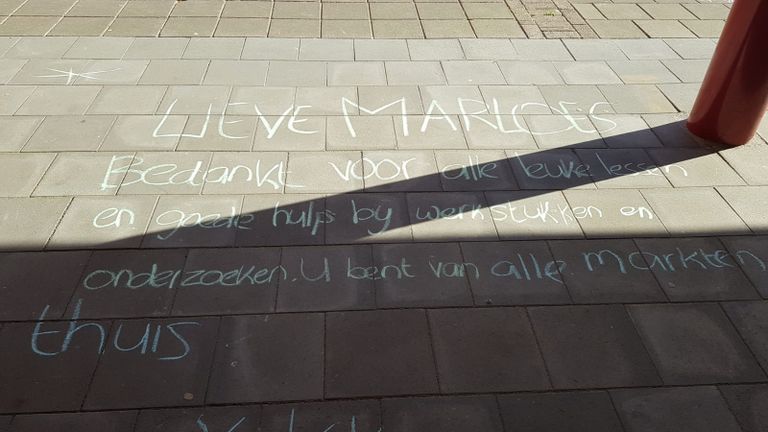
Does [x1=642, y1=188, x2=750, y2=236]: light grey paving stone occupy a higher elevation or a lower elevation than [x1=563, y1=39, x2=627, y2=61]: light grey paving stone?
lower

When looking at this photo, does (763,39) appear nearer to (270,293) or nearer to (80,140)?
(270,293)

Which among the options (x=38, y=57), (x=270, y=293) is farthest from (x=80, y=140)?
(x=270, y=293)

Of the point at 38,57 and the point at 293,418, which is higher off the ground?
the point at 38,57

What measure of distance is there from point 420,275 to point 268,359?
120cm

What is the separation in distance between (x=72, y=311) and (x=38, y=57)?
4095 mm

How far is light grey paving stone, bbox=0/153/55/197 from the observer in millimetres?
4785

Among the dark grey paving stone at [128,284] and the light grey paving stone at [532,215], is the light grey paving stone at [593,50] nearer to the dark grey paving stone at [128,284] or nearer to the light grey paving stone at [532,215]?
the light grey paving stone at [532,215]

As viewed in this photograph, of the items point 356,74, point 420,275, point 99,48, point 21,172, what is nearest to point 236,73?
point 356,74

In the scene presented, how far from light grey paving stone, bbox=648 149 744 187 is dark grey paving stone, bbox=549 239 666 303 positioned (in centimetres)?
120

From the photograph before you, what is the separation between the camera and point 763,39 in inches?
211

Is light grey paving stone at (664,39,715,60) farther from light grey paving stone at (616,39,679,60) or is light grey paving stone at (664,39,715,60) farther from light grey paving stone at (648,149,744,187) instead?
light grey paving stone at (648,149,744,187)

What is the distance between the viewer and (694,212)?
4961 mm

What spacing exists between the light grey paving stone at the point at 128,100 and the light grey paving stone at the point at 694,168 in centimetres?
477

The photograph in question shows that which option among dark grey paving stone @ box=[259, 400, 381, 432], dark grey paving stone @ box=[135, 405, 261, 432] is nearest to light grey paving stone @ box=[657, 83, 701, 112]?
dark grey paving stone @ box=[259, 400, 381, 432]
